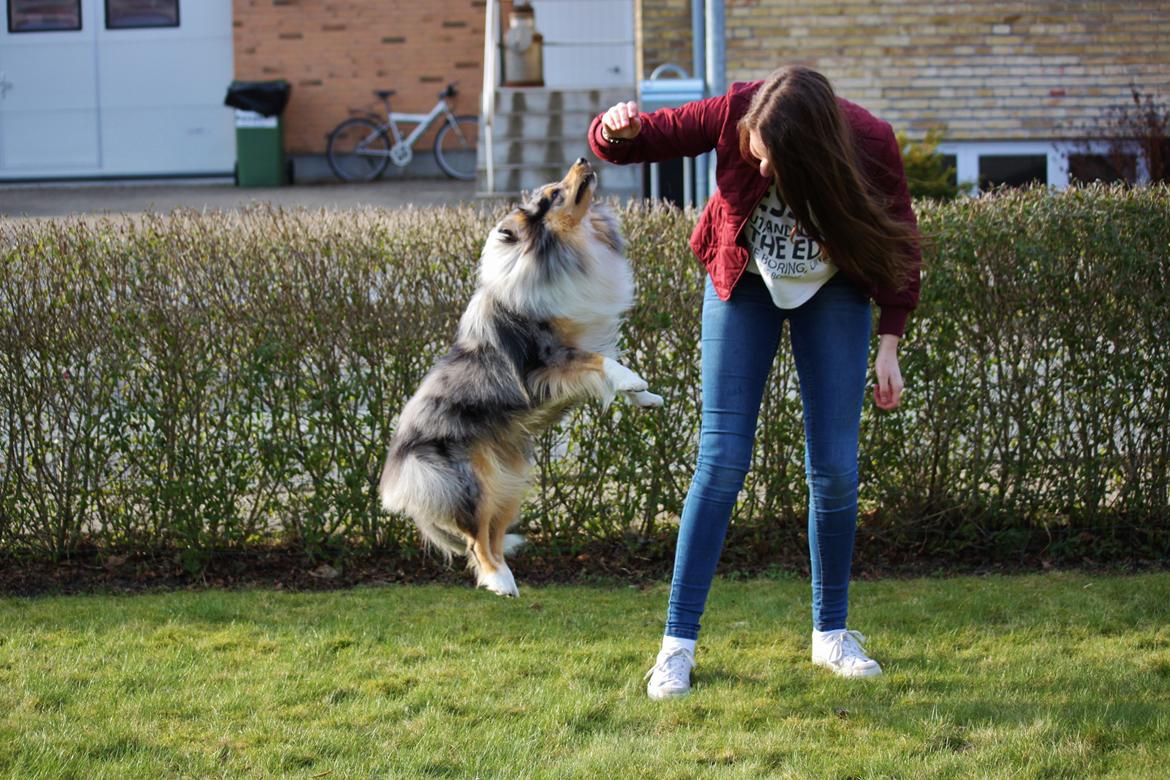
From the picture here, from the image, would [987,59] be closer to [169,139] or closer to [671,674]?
[671,674]

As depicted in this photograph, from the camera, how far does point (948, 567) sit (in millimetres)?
5609

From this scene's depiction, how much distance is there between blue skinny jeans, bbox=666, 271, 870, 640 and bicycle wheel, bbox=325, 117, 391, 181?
14.1 meters

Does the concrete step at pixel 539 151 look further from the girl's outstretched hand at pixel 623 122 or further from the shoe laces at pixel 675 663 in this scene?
the shoe laces at pixel 675 663

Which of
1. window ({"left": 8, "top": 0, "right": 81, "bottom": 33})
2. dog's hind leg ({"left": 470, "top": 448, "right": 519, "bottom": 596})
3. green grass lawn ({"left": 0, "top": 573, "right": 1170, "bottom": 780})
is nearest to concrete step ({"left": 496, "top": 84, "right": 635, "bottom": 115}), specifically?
window ({"left": 8, "top": 0, "right": 81, "bottom": 33})

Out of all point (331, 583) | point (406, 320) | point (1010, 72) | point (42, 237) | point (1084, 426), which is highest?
point (1010, 72)

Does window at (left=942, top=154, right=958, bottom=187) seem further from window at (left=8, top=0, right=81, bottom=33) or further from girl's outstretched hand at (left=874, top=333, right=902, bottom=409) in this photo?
window at (left=8, top=0, right=81, bottom=33)

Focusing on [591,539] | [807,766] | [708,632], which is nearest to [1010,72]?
[591,539]

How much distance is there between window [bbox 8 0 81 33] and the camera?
17578 millimetres

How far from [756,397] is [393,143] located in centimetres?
1439

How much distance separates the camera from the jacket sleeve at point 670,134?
3.61 metres

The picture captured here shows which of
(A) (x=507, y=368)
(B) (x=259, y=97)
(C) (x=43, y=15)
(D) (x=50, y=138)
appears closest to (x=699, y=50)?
(B) (x=259, y=97)

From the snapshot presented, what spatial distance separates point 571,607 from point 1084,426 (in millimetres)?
2595

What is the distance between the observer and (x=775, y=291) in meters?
3.63

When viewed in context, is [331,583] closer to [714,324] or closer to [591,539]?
[591,539]
